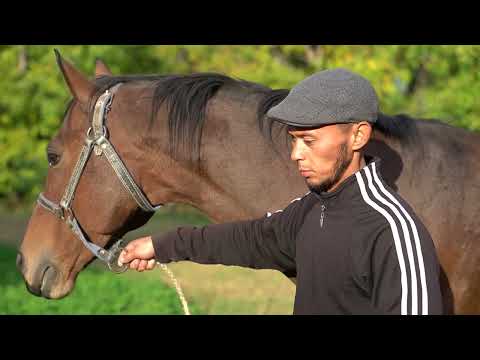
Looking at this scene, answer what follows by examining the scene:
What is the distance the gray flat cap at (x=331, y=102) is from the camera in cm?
243

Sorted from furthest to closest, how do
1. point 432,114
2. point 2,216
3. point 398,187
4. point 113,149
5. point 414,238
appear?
point 2,216 → point 432,114 → point 113,149 → point 398,187 → point 414,238

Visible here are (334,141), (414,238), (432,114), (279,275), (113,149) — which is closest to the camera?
(414,238)

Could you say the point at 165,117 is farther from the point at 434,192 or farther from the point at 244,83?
the point at 434,192

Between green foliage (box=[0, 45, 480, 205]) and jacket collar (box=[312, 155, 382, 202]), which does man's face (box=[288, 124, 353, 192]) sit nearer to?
jacket collar (box=[312, 155, 382, 202])

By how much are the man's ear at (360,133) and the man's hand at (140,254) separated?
1.13 meters

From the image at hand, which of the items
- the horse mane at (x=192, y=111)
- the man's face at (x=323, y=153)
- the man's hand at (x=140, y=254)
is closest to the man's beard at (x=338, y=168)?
the man's face at (x=323, y=153)

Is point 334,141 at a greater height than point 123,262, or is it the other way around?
point 334,141

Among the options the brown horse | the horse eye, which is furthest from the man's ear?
the horse eye

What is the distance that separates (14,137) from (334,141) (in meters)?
12.5

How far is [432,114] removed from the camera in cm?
956

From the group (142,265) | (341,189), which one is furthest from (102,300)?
(341,189)

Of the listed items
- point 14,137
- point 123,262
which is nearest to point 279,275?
point 14,137

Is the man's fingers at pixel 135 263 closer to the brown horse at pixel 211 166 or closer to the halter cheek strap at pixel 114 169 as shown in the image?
the halter cheek strap at pixel 114 169

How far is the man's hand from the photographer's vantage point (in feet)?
10.6
